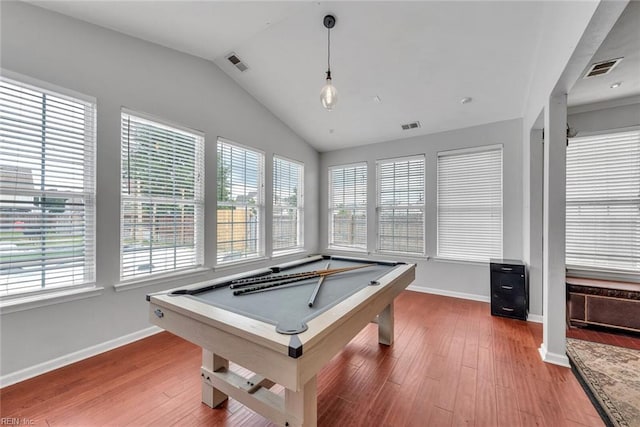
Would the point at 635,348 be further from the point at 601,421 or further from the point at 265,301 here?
the point at 265,301

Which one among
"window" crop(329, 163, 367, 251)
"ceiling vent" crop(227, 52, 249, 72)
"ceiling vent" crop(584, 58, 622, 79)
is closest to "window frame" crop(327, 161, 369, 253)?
"window" crop(329, 163, 367, 251)

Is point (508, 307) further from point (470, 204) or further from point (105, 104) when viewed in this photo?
point (105, 104)

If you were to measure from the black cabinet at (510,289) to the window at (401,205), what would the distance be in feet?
4.07

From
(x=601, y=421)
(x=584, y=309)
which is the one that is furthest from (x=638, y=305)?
(x=601, y=421)

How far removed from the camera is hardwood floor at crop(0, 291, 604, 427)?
5.58ft

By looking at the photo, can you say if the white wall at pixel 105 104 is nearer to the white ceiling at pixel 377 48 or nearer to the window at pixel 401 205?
the white ceiling at pixel 377 48

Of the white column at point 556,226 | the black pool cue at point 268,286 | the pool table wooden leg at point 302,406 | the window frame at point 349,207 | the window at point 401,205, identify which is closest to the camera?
the pool table wooden leg at point 302,406

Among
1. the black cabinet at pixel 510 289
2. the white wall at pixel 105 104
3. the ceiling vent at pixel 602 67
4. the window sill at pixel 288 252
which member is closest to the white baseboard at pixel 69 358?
the white wall at pixel 105 104

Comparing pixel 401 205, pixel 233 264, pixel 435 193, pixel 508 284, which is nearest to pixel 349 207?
pixel 401 205

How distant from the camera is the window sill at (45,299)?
6.59 ft

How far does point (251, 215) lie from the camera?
13.6ft

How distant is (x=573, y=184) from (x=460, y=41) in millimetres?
2600

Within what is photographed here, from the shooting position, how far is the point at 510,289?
10.9 ft

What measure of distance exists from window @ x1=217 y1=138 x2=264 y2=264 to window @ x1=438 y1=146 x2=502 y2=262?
307cm
